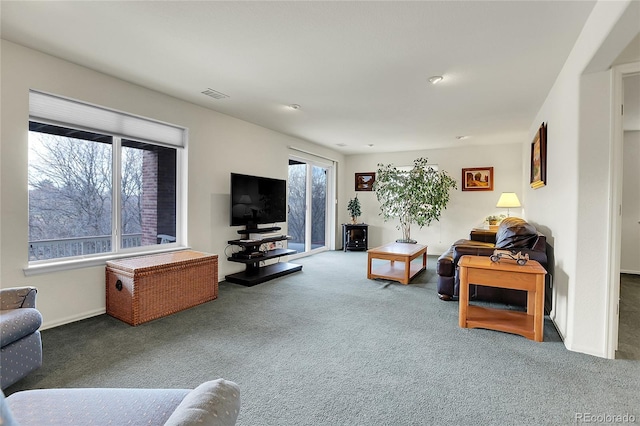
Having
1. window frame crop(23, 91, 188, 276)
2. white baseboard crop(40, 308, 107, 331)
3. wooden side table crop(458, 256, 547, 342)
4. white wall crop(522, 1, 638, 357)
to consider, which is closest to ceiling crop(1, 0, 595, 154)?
white wall crop(522, 1, 638, 357)

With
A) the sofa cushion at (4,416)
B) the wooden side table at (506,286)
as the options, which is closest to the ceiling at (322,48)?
the wooden side table at (506,286)

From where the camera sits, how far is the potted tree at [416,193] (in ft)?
19.7

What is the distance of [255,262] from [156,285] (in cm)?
157

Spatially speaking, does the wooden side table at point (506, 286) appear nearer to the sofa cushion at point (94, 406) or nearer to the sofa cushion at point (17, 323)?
the sofa cushion at point (94, 406)

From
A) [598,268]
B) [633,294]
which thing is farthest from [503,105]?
[633,294]

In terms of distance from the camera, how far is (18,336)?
178 centimetres

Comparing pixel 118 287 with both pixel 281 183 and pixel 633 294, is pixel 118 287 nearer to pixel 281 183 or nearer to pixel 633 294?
pixel 281 183

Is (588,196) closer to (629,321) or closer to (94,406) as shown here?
(629,321)

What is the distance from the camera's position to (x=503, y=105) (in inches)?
152

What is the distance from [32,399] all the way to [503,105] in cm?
473

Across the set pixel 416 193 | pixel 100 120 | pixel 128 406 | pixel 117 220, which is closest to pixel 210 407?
pixel 128 406

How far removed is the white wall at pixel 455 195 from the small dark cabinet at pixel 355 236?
0.37 meters

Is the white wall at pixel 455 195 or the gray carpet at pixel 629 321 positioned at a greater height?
the white wall at pixel 455 195

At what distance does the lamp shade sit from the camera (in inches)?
220
